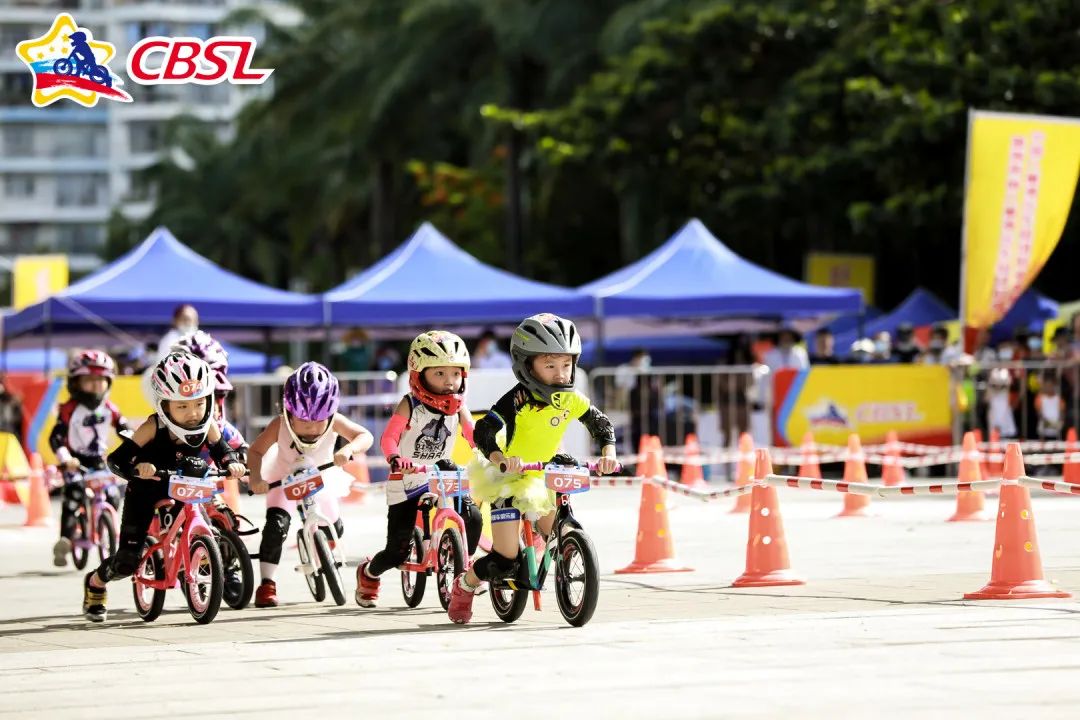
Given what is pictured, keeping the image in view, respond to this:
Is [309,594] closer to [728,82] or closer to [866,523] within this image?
[866,523]

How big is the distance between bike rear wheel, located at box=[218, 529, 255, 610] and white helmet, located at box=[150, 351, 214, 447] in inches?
22.8

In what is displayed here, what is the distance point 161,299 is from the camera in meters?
26.0

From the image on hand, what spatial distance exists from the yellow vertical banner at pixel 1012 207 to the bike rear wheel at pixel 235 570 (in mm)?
13811

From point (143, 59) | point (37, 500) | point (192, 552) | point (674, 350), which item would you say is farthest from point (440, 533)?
point (674, 350)

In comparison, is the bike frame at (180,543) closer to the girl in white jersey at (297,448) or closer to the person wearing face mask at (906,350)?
the girl in white jersey at (297,448)

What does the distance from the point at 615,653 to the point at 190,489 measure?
317 centimetres

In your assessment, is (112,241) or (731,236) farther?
(112,241)

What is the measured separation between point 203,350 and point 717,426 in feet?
42.9

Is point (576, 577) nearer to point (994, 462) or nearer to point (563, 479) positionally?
point (563, 479)

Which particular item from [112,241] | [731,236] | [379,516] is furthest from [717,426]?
[112,241]

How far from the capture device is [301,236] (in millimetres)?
66125

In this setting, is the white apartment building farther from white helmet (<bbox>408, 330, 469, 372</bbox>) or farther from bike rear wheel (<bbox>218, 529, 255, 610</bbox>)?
white helmet (<bbox>408, 330, 469, 372</bbox>)

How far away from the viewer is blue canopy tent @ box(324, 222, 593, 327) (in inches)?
1056

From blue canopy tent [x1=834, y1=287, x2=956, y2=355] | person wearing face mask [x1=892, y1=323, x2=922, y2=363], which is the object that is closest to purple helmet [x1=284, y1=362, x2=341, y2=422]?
person wearing face mask [x1=892, y1=323, x2=922, y2=363]
